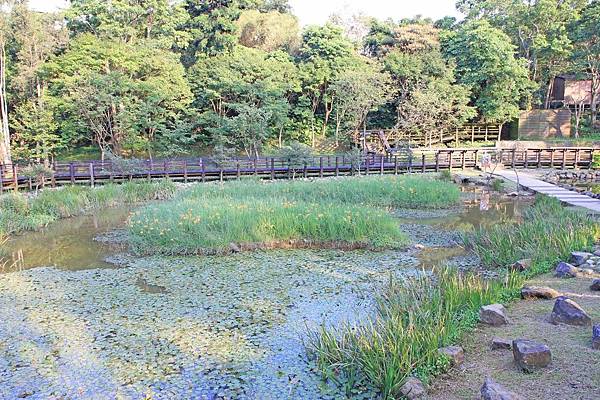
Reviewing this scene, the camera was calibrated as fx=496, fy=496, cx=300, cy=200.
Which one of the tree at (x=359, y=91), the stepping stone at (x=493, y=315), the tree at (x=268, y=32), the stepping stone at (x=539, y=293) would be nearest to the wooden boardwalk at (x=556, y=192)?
the stepping stone at (x=539, y=293)

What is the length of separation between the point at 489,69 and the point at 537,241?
22003mm

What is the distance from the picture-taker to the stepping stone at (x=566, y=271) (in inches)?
233

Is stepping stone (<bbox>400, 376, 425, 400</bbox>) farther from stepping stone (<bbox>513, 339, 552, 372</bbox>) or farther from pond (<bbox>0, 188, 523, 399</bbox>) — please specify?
stepping stone (<bbox>513, 339, 552, 372</bbox>)

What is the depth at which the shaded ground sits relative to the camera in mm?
3439

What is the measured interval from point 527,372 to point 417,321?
1.06 m

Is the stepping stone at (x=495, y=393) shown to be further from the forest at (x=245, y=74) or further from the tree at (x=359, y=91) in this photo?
the tree at (x=359, y=91)

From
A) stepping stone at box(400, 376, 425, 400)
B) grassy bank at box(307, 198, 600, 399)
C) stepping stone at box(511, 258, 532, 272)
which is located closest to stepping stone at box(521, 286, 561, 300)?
grassy bank at box(307, 198, 600, 399)

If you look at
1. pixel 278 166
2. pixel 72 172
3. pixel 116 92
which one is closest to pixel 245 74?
pixel 116 92

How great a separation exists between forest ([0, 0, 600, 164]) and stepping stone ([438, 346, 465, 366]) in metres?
19.0

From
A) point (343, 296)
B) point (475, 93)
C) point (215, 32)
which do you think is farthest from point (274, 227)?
point (475, 93)

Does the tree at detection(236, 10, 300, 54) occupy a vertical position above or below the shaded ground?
above

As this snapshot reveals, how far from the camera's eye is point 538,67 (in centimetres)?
3158

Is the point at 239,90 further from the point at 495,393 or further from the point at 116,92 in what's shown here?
the point at 495,393

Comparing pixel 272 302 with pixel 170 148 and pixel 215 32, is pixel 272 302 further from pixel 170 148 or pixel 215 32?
pixel 215 32
